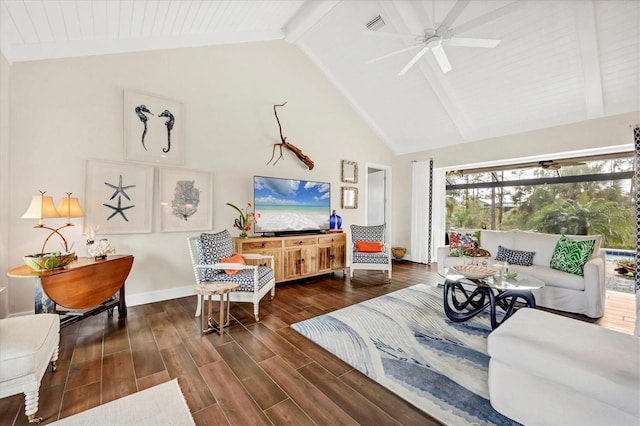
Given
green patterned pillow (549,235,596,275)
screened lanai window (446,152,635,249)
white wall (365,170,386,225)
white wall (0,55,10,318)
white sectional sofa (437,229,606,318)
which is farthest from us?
white wall (365,170,386,225)

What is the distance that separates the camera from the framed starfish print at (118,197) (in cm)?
291

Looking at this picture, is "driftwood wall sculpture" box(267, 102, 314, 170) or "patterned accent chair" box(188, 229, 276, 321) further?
"driftwood wall sculpture" box(267, 102, 314, 170)

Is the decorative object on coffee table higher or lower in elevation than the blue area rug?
higher

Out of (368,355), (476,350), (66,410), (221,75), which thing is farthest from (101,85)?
(476,350)

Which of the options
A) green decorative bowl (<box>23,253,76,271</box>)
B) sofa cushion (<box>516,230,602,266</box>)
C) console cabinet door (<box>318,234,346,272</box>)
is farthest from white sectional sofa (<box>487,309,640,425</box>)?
green decorative bowl (<box>23,253,76,271</box>)

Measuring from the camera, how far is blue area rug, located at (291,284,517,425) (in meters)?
1.61

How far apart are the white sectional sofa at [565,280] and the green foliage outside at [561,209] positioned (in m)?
2.37

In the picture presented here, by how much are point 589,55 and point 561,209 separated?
329 centimetres

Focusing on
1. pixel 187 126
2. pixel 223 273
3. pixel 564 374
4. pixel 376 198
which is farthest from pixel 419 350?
pixel 376 198

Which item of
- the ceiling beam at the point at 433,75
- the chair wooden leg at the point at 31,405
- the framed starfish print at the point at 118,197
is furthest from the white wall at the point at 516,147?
the chair wooden leg at the point at 31,405

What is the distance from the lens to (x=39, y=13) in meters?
2.35

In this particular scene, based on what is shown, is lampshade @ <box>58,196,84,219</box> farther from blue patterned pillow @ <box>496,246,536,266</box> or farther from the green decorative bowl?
blue patterned pillow @ <box>496,246,536,266</box>

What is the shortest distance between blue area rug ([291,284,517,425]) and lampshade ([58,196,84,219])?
2.38 metres

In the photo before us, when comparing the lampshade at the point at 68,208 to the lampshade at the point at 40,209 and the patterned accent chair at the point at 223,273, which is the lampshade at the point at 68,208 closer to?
the lampshade at the point at 40,209
